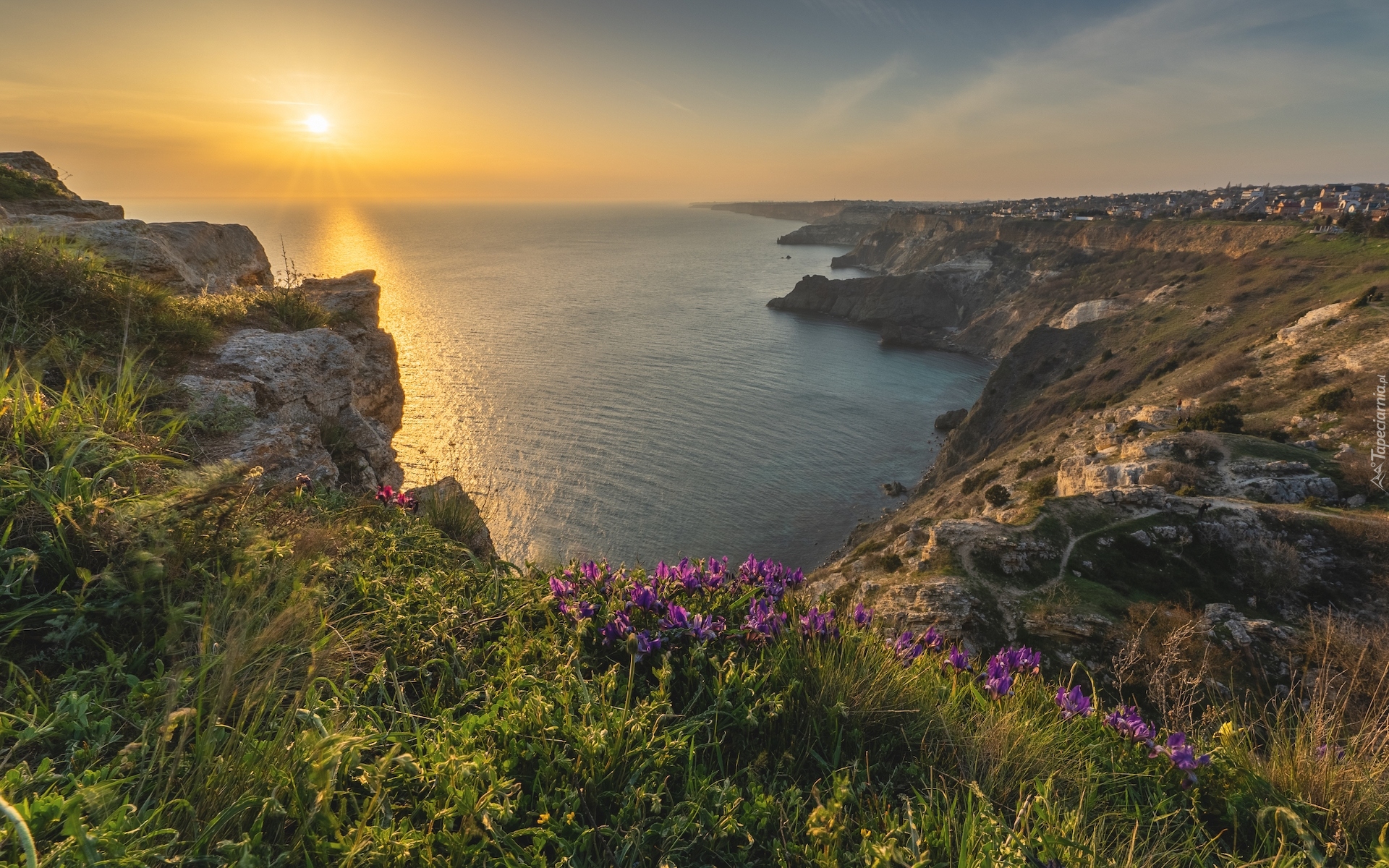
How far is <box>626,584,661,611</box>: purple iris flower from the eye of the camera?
3.25 meters

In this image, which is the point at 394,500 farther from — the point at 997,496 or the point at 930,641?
the point at 997,496

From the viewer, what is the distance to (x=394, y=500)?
5.03m

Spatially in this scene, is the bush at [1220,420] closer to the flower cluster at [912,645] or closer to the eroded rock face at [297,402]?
the flower cluster at [912,645]

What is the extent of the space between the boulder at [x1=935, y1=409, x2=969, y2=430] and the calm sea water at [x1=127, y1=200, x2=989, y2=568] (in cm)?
220

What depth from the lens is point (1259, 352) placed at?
36.2m

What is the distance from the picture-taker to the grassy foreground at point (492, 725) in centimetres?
182

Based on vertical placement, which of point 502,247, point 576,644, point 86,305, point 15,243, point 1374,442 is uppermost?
point 502,247

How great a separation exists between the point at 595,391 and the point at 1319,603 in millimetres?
53613

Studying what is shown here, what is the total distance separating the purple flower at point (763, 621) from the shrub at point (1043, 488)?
2902 centimetres

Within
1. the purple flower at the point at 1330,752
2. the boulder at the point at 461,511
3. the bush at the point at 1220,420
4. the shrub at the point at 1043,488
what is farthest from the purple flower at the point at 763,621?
the bush at the point at 1220,420

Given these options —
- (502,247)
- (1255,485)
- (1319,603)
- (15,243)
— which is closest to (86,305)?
(15,243)

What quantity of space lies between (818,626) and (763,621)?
32 centimetres

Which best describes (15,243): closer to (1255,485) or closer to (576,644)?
(576,644)

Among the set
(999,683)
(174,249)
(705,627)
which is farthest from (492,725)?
(174,249)
